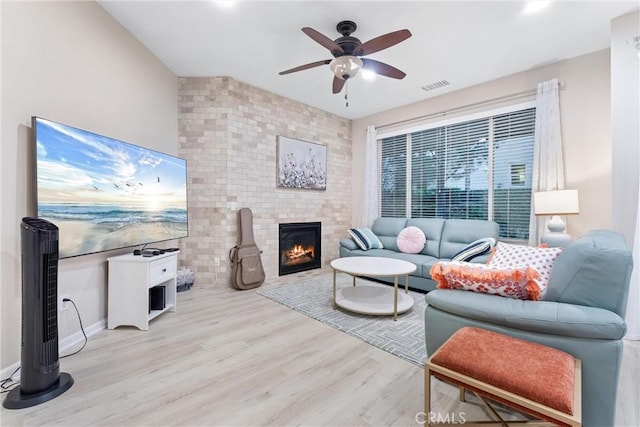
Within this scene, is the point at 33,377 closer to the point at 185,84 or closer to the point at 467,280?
the point at 467,280

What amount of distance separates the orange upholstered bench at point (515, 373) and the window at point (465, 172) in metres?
2.98

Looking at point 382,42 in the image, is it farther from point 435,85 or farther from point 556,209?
point 556,209

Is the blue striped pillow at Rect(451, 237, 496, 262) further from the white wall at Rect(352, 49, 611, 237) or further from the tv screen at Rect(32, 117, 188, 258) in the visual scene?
the tv screen at Rect(32, 117, 188, 258)

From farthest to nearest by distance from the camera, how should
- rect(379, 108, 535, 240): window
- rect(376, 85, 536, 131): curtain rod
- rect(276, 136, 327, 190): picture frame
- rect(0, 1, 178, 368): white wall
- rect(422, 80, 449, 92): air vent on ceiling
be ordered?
rect(276, 136, 327, 190): picture frame, rect(422, 80, 449, 92): air vent on ceiling, rect(379, 108, 535, 240): window, rect(376, 85, 536, 131): curtain rod, rect(0, 1, 178, 368): white wall

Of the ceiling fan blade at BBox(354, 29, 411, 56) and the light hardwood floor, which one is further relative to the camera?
the ceiling fan blade at BBox(354, 29, 411, 56)

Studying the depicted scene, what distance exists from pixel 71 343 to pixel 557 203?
466cm

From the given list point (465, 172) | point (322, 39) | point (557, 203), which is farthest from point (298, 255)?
point (557, 203)

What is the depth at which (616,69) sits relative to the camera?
2.54 meters

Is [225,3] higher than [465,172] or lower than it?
higher

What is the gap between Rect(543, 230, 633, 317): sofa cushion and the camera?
4.31 feet

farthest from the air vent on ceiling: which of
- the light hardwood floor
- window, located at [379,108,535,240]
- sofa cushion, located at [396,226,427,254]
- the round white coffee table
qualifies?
the light hardwood floor

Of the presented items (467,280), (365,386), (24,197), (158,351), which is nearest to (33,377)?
(158,351)

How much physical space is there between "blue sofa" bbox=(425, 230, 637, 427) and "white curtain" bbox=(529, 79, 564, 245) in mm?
2193

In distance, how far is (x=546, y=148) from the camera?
333 cm
